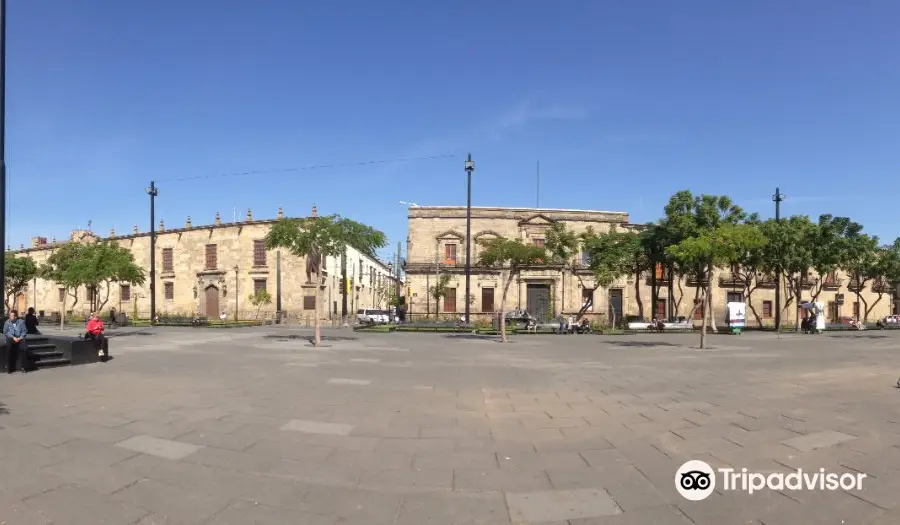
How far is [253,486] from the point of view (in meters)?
4.40

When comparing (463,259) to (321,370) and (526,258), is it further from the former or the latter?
(321,370)

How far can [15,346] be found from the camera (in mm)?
10680

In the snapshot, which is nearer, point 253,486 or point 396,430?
point 253,486

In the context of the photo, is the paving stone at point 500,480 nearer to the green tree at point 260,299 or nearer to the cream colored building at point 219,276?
the cream colored building at point 219,276

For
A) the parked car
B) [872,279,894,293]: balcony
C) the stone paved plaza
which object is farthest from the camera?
[872,279,894,293]: balcony

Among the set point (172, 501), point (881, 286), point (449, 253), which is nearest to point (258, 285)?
point (449, 253)

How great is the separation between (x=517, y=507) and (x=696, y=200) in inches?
1229

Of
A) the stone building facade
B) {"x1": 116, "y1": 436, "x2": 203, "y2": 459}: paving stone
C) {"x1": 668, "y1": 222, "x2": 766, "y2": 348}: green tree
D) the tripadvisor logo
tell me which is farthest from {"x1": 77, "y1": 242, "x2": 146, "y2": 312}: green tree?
the tripadvisor logo

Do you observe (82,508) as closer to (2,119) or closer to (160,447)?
(160,447)

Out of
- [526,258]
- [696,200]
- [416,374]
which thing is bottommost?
[416,374]

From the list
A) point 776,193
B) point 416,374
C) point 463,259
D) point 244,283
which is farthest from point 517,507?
point 244,283

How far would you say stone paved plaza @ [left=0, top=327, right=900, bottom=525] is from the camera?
393 cm

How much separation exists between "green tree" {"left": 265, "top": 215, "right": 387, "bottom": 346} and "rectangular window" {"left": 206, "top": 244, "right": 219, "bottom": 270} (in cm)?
3123

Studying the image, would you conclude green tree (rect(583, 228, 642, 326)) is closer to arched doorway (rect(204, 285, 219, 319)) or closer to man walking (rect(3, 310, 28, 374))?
man walking (rect(3, 310, 28, 374))
